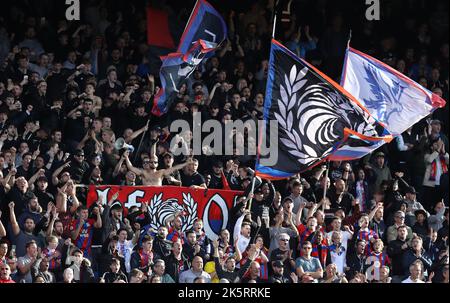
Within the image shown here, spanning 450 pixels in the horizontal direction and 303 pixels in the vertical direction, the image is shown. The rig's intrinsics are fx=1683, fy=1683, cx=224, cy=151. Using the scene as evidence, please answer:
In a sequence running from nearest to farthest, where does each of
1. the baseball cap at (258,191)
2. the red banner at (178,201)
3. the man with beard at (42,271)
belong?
1. the man with beard at (42,271)
2. the red banner at (178,201)
3. the baseball cap at (258,191)

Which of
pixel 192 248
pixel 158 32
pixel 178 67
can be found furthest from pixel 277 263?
pixel 158 32

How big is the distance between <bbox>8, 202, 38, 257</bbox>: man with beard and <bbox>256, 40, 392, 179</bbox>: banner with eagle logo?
9.86 feet

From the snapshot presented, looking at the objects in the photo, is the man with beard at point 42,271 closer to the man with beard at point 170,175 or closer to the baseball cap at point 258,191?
the man with beard at point 170,175

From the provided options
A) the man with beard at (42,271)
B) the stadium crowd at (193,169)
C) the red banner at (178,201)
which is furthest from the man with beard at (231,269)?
the man with beard at (42,271)

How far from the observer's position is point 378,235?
21.9m

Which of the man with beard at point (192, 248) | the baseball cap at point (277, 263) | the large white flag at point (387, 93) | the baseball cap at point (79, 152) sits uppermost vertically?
the large white flag at point (387, 93)

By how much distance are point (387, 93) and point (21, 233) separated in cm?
522

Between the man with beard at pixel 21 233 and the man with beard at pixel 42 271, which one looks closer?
the man with beard at pixel 42 271

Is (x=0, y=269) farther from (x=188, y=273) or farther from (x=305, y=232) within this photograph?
(x=305, y=232)

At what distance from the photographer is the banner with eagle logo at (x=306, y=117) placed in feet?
70.6

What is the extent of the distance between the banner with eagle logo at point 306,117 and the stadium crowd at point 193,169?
2.10 ft

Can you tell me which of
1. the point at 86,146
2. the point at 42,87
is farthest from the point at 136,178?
the point at 42,87
